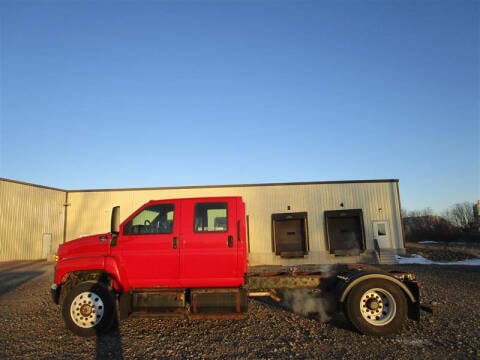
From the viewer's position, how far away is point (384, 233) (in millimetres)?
20703

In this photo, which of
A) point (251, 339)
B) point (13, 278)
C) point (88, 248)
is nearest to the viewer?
point (251, 339)

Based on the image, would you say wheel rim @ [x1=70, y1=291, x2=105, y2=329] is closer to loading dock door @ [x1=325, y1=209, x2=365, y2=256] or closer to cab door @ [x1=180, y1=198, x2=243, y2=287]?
cab door @ [x1=180, y1=198, x2=243, y2=287]

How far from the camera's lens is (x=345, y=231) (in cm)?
2080

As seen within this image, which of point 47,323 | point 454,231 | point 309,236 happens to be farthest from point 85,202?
point 454,231

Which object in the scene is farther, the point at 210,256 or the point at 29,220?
the point at 29,220

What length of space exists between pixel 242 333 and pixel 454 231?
45.5 metres

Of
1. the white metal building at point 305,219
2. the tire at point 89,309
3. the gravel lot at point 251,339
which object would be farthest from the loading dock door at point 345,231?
the tire at point 89,309

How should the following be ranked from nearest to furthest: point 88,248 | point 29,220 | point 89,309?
point 89,309 < point 88,248 < point 29,220

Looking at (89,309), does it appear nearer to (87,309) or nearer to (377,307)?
(87,309)

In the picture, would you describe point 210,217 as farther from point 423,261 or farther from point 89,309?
point 423,261

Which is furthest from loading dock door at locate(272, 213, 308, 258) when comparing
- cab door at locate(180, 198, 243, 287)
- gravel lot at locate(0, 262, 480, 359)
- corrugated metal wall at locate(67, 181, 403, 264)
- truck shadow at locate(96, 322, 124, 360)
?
truck shadow at locate(96, 322, 124, 360)

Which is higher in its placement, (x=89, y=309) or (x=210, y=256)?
(x=210, y=256)

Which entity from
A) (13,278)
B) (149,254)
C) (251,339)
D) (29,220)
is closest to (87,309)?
(149,254)

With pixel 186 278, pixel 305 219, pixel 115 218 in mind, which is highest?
pixel 305 219
